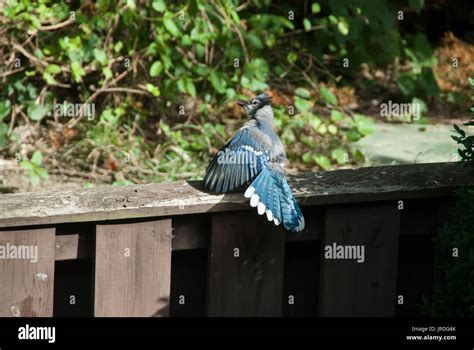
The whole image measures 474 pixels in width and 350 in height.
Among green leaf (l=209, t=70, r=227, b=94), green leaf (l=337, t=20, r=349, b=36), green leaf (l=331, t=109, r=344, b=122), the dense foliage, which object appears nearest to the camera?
the dense foliage

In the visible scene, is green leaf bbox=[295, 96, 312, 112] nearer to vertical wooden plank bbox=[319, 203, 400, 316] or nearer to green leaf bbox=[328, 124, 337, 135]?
green leaf bbox=[328, 124, 337, 135]

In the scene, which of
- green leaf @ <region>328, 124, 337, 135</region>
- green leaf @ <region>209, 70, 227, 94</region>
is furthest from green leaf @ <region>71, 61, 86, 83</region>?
green leaf @ <region>328, 124, 337, 135</region>

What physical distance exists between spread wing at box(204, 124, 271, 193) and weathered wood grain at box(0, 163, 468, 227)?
0.19 ft

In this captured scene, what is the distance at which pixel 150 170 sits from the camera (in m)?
5.75

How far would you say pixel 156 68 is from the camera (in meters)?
6.05

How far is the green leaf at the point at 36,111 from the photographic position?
613 cm

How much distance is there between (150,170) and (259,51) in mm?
1737

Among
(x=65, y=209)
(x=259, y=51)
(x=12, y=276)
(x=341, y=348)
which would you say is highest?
(x=259, y=51)

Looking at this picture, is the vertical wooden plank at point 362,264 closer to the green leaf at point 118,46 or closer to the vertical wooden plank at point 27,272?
the vertical wooden plank at point 27,272

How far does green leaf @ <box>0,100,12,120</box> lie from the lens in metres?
6.03

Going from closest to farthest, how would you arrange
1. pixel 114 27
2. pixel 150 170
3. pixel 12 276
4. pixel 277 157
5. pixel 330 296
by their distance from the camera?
pixel 12 276 → pixel 330 296 → pixel 277 157 → pixel 150 170 → pixel 114 27

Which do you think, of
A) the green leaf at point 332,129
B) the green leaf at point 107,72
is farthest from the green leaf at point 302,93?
the green leaf at point 107,72

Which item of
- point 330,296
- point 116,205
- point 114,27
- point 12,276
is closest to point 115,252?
point 116,205

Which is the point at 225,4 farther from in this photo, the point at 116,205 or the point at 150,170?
the point at 116,205
